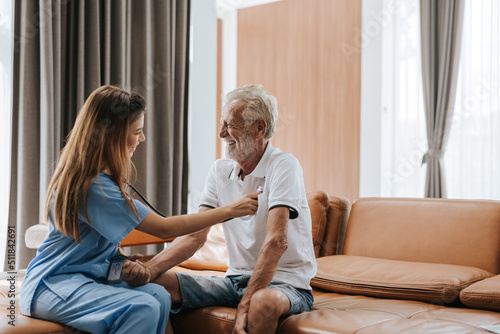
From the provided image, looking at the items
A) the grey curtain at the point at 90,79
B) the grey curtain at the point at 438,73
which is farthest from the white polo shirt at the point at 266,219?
the grey curtain at the point at 438,73

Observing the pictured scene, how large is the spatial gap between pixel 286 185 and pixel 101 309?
675mm

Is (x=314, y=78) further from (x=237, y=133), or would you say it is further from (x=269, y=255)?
(x=269, y=255)

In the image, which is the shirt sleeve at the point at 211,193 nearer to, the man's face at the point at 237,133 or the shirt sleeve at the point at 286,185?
the man's face at the point at 237,133

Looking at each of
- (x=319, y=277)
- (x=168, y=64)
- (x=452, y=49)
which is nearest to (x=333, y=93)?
(x=452, y=49)

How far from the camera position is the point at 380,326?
155cm

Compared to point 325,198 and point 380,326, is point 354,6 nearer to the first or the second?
point 325,198

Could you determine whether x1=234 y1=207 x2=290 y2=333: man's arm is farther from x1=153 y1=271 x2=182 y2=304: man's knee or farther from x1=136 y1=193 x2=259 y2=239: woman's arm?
x1=153 y1=271 x2=182 y2=304: man's knee

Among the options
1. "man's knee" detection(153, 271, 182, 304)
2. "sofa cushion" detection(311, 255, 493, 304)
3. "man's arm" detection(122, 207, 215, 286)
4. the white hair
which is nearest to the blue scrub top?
"man's arm" detection(122, 207, 215, 286)

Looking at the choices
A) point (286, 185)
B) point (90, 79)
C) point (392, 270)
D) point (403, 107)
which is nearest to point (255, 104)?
point (286, 185)

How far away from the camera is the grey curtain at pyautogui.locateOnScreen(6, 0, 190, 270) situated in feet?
9.59

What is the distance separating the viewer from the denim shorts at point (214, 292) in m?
1.80

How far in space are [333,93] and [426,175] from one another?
3.25 feet

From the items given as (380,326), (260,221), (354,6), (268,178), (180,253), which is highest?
(354,6)
